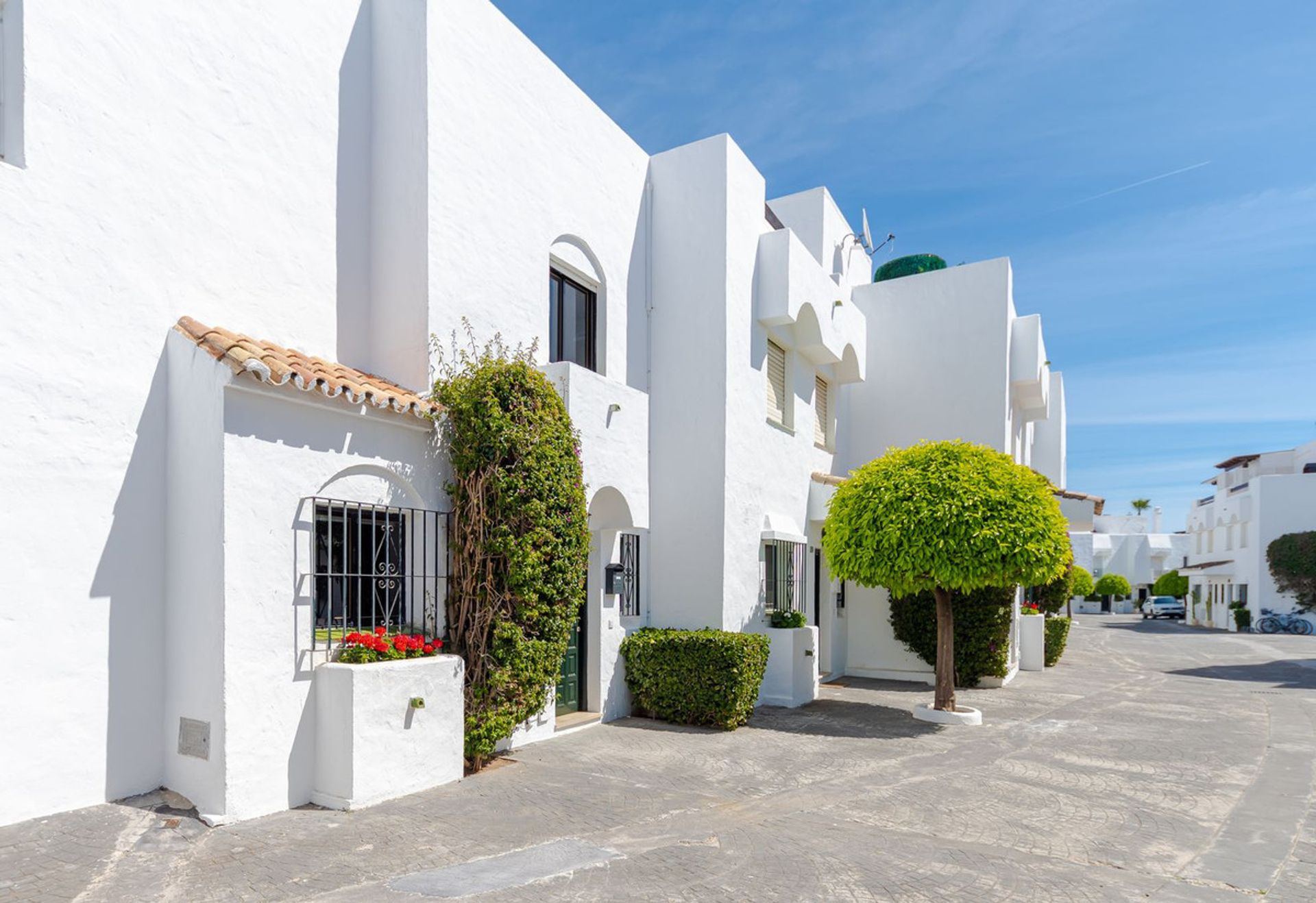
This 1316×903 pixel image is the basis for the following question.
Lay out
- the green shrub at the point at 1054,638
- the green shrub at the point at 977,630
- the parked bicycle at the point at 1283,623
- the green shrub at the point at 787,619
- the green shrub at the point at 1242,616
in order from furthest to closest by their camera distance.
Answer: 1. the green shrub at the point at 1242,616
2. the parked bicycle at the point at 1283,623
3. the green shrub at the point at 1054,638
4. the green shrub at the point at 977,630
5. the green shrub at the point at 787,619

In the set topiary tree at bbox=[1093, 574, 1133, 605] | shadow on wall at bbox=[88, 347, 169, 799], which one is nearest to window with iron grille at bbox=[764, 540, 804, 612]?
shadow on wall at bbox=[88, 347, 169, 799]

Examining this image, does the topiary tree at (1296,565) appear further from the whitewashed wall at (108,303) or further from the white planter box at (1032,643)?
the whitewashed wall at (108,303)

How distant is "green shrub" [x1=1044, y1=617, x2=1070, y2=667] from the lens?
60.5 ft

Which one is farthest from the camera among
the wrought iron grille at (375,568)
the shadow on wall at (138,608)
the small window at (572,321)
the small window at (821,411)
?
the small window at (821,411)

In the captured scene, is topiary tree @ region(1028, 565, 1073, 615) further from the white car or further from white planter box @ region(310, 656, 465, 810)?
the white car

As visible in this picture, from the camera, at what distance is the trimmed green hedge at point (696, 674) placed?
993cm

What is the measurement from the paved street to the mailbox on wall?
168 cm

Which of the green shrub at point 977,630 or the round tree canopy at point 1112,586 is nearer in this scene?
the green shrub at point 977,630

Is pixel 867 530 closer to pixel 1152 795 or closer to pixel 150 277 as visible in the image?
pixel 1152 795

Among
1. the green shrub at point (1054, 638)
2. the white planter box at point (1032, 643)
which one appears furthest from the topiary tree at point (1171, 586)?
the white planter box at point (1032, 643)

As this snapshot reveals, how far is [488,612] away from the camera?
7.61 metres

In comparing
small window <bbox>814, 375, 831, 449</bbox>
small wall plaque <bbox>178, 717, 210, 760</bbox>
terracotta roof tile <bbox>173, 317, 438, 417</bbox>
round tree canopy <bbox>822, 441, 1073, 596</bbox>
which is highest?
small window <bbox>814, 375, 831, 449</bbox>

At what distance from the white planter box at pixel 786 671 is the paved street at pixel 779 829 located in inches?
41.6

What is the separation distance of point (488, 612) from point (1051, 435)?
86.0 ft
